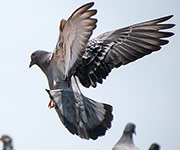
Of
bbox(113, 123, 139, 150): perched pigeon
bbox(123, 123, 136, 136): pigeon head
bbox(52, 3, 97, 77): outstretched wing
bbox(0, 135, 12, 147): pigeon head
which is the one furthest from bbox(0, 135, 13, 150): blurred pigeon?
bbox(123, 123, 136, 136): pigeon head

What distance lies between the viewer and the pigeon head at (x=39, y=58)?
712 inches

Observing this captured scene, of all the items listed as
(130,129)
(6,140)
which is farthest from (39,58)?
(130,129)

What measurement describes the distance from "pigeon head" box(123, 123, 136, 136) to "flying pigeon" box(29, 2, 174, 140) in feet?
16.1

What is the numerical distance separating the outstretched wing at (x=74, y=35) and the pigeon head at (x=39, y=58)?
3.31 ft

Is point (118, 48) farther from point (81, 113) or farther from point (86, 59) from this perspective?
point (81, 113)

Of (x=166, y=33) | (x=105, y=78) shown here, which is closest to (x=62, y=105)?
(x=105, y=78)

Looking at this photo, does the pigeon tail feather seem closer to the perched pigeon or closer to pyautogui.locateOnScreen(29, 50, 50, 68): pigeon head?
pyautogui.locateOnScreen(29, 50, 50, 68): pigeon head

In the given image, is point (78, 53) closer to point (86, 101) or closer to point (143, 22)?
point (86, 101)

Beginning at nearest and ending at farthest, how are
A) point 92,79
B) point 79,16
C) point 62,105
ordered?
point 79,16 → point 62,105 → point 92,79

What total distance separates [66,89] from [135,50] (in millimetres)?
2068

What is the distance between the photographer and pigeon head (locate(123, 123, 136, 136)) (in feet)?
74.7

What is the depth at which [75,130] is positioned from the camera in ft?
54.9

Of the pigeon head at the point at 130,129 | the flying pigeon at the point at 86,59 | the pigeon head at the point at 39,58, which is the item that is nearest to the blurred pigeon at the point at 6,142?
the flying pigeon at the point at 86,59

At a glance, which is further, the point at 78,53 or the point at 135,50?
the point at 135,50
